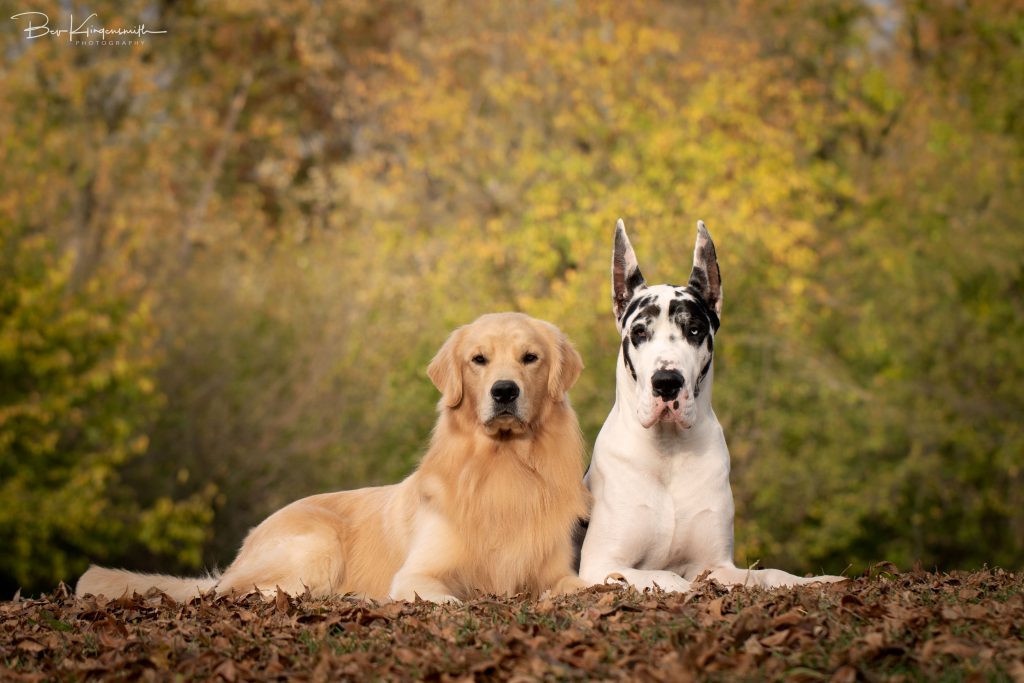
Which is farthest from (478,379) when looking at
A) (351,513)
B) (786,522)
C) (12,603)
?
(786,522)

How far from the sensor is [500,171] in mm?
22328

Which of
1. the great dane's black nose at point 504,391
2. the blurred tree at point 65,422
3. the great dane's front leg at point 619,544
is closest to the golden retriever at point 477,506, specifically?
the great dane's black nose at point 504,391

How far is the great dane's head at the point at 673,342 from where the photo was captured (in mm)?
6578

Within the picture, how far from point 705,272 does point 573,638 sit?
8.98ft

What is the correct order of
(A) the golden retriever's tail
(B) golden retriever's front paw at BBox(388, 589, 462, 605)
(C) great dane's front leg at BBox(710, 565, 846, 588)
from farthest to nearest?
1. (A) the golden retriever's tail
2. (C) great dane's front leg at BBox(710, 565, 846, 588)
3. (B) golden retriever's front paw at BBox(388, 589, 462, 605)

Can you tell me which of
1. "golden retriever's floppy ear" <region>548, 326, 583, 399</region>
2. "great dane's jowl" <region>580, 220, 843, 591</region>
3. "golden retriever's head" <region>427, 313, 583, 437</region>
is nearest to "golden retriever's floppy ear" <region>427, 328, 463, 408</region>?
"golden retriever's head" <region>427, 313, 583, 437</region>

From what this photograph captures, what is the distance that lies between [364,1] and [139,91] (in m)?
5.83

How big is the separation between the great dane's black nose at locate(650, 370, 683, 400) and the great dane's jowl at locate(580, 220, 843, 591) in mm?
12

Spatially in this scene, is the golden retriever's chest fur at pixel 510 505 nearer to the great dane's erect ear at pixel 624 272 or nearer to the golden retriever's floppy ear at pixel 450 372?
the golden retriever's floppy ear at pixel 450 372

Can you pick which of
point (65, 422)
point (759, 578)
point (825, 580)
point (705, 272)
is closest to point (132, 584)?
point (759, 578)

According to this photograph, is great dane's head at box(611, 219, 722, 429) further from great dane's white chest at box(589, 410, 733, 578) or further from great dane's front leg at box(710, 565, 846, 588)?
great dane's front leg at box(710, 565, 846, 588)

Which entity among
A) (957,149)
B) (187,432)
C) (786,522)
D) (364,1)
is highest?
(364,1)

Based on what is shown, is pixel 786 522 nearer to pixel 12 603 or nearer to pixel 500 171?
pixel 500 171

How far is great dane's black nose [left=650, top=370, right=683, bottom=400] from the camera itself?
6.54 metres
